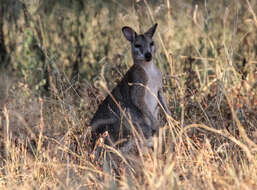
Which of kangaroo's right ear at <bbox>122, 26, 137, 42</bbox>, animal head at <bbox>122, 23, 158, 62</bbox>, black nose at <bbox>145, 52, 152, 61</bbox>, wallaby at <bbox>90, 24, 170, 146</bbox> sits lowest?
wallaby at <bbox>90, 24, 170, 146</bbox>

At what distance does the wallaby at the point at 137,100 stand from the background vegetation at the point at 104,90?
0.71 ft

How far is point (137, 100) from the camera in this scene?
4.85 m

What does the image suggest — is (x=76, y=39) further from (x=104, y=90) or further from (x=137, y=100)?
(x=137, y=100)

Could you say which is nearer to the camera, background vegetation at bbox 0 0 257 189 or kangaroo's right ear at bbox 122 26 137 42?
background vegetation at bbox 0 0 257 189

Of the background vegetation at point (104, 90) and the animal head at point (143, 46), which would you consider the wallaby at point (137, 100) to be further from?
the background vegetation at point (104, 90)

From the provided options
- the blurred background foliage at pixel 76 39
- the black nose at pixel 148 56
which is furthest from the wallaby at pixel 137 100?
the blurred background foliage at pixel 76 39

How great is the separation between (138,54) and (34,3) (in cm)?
137

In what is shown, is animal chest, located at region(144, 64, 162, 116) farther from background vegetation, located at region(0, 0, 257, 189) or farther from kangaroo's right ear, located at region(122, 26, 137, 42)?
kangaroo's right ear, located at region(122, 26, 137, 42)

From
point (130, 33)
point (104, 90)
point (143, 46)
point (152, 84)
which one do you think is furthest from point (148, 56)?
point (104, 90)

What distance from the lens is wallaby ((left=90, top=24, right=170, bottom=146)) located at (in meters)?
4.78

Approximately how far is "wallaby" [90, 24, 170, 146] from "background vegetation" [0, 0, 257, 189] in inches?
8.5

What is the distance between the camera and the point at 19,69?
7805mm

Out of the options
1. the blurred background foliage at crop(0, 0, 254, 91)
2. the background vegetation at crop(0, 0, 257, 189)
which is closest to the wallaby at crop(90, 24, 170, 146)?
the background vegetation at crop(0, 0, 257, 189)

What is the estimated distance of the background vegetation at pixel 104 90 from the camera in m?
3.79
